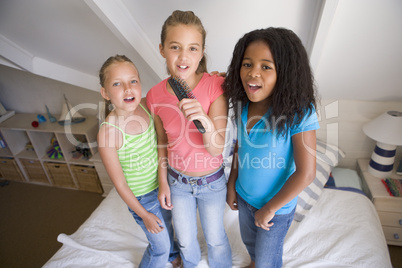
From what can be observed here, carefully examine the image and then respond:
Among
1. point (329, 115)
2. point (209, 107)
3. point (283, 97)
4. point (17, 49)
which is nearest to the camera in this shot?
point (283, 97)

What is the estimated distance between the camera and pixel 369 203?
131cm

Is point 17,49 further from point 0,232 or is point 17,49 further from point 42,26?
point 0,232

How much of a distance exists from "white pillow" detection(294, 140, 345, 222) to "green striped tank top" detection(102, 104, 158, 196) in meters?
0.83

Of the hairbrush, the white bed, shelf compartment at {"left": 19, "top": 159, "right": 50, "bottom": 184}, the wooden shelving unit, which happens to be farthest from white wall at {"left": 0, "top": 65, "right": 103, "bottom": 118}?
the hairbrush

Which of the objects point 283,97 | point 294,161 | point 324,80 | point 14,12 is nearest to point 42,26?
point 14,12

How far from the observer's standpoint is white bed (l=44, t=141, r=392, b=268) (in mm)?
1057

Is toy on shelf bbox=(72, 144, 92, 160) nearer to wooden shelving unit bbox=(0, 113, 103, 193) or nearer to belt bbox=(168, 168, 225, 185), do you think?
wooden shelving unit bbox=(0, 113, 103, 193)

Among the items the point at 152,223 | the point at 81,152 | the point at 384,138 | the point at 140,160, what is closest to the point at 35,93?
the point at 81,152

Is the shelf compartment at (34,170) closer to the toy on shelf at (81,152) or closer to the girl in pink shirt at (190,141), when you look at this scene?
the toy on shelf at (81,152)

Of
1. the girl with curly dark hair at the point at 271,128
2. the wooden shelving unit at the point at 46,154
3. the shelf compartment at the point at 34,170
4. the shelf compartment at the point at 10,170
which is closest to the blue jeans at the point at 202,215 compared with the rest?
the girl with curly dark hair at the point at 271,128

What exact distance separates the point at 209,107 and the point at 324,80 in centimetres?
88

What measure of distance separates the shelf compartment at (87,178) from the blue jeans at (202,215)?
1.46 metres

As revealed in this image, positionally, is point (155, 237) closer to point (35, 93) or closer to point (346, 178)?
point (346, 178)

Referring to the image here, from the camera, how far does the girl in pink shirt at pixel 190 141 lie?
75 cm
